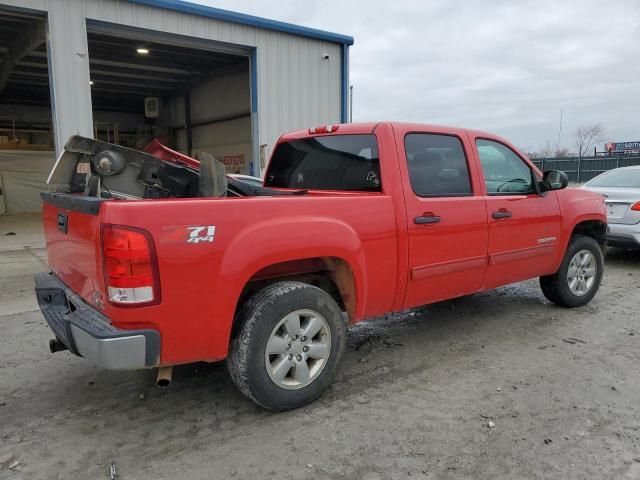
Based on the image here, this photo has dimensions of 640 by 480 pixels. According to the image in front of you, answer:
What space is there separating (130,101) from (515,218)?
2104 centimetres

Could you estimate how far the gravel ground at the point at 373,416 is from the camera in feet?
8.52

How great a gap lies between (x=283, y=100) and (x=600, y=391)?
9.17 meters

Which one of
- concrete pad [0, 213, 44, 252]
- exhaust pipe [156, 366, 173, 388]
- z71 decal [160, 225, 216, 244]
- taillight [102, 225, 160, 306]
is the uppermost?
z71 decal [160, 225, 216, 244]

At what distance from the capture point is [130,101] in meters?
21.9

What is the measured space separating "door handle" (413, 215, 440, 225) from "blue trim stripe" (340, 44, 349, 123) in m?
8.84

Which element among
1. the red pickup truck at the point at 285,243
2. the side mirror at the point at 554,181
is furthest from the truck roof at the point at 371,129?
the side mirror at the point at 554,181

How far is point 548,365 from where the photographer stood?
3.88m

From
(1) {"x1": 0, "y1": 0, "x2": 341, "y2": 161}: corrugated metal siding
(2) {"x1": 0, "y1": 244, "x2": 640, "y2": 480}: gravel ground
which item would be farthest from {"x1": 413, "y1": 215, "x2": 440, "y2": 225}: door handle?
(1) {"x1": 0, "y1": 0, "x2": 341, "y2": 161}: corrugated metal siding

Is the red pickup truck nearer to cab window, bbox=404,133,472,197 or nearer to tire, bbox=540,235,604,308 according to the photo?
cab window, bbox=404,133,472,197

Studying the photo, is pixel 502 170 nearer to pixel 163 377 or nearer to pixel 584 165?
pixel 163 377

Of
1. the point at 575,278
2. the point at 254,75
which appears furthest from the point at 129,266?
the point at 254,75

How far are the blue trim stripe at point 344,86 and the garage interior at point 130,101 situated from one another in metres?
2.46

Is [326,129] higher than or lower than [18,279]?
higher

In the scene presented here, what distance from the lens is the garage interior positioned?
14062 mm
